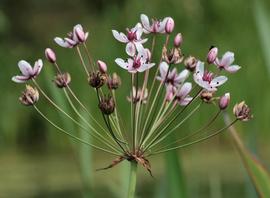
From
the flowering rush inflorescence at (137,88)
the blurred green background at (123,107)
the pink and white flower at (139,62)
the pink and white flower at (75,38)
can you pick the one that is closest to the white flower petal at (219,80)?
the flowering rush inflorescence at (137,88)

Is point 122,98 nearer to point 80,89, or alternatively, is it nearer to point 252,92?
point 80,89

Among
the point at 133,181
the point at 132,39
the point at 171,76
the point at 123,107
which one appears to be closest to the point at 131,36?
the point at 132,39

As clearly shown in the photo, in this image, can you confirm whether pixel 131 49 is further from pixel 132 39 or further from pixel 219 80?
pixel 219 80

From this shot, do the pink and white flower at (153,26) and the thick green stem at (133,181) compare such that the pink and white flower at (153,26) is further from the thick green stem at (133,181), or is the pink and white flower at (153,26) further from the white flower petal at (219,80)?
the thick green stem at (133,181)

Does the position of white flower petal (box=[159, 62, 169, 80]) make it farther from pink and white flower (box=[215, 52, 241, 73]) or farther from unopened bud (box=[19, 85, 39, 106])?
unopened bud (box=[19, 85, 39, 106])

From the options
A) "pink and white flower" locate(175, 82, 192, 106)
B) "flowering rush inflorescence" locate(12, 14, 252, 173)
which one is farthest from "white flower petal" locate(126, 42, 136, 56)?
"pink and white flower" locate(175, 82, 192, 106)

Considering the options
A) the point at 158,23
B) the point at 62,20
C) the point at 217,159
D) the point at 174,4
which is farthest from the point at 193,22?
the point at 158,23
